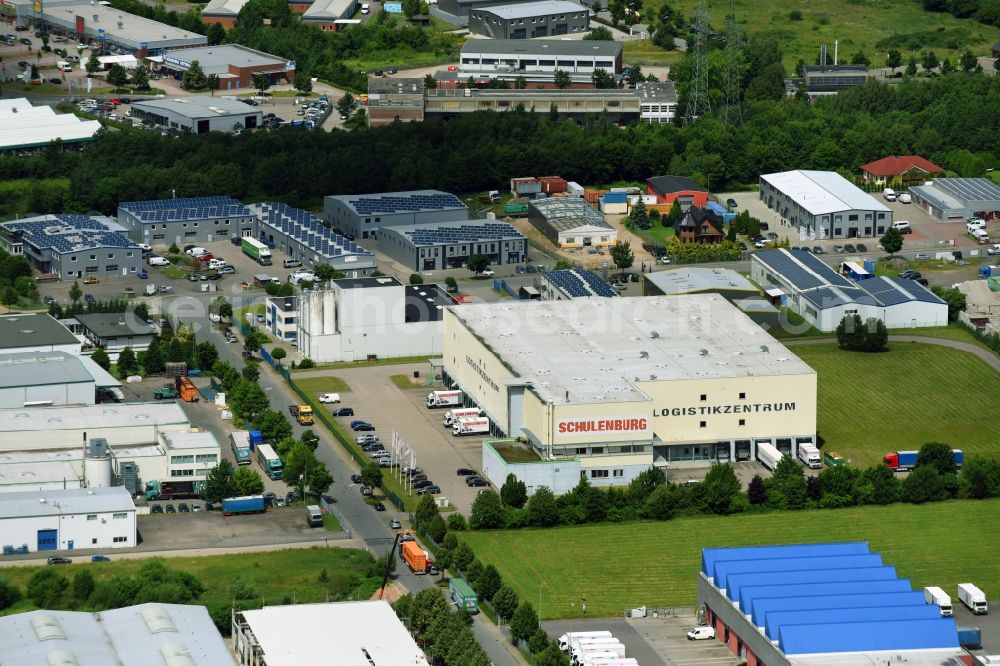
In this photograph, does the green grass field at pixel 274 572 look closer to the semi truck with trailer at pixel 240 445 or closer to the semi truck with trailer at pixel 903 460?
the semi truck with trailer at pixel 240 445

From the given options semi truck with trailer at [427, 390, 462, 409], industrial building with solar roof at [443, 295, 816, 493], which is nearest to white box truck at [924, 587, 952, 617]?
industrial building with solar roof at [443, 295, 816, 493]

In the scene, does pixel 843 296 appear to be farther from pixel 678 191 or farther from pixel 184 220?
pixel 184 220

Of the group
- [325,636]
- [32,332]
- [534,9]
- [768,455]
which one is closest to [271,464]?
[32,332]

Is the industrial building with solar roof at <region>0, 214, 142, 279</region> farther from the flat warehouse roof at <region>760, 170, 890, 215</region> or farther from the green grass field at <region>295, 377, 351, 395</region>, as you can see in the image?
the flat warehouse roof at <region>760, 170, 890, 215</region>

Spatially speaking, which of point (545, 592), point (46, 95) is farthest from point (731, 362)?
point (46, 95)

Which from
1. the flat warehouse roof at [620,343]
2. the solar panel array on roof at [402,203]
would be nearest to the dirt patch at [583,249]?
the solar panel array on roof at [402,203]
